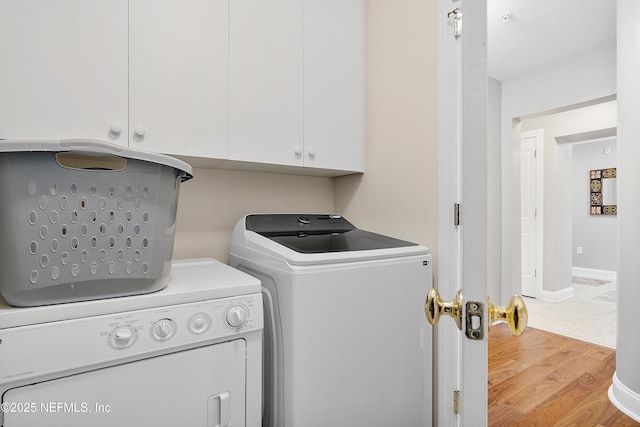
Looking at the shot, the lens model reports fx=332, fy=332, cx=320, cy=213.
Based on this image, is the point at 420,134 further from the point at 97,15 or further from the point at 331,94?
the point at 97,15

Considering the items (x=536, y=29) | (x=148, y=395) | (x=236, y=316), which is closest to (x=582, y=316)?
(x=536, y=29)

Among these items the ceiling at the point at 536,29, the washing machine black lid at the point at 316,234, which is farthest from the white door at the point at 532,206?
the washing machine black lid at the point at 316,234

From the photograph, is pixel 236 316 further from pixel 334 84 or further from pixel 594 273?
pixel 594 273

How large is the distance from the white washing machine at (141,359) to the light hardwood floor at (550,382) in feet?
4.92

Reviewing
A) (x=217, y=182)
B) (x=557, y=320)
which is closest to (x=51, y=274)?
(x=217, y=182)

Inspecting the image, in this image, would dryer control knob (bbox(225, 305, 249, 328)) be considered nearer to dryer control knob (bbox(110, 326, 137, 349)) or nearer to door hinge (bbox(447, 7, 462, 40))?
dryer control knob (bbox(110, 326, 137, 349))

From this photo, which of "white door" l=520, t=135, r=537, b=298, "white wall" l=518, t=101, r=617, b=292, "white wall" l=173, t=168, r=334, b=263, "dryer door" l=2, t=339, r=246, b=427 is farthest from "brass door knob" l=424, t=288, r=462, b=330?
"white door" l=520, t=135, r=537, b=298

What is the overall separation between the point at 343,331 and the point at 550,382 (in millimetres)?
1895

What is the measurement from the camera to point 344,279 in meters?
1.22

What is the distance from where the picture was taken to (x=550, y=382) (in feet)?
7.27

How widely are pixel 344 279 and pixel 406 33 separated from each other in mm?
1277

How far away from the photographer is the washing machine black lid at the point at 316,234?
Result: 1399mm

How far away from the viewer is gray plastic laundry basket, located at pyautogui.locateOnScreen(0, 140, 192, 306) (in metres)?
0.83

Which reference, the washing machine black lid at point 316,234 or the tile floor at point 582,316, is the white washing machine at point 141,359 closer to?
the washing machine black lid at point 316,234
